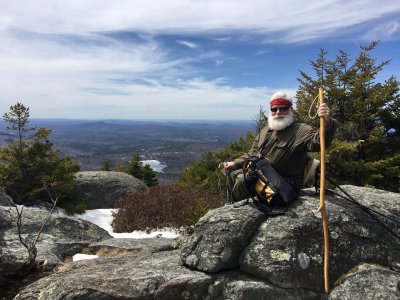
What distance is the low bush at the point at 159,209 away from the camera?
37.8 feet

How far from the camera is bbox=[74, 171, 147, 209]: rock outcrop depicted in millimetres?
16312

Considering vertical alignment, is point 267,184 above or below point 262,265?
above

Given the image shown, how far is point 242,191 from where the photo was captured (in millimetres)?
6336

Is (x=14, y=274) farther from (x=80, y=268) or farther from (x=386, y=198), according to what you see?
(x=386, y=198)

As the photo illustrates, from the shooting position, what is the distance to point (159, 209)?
39.9 ft

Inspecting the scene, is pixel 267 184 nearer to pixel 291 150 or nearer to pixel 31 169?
pixel 291 150

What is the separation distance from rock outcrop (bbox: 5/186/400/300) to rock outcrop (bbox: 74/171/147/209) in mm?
11271

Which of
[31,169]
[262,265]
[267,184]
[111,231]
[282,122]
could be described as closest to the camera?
[262,265]

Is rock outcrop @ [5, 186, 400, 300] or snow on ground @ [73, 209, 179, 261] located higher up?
rock outcrop @ [5, 186, 400, 300]

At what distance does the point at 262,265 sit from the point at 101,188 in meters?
13.2

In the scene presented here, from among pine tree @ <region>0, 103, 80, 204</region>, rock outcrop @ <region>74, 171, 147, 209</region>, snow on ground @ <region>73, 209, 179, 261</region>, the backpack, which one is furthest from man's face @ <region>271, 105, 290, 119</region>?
rock outcrop @ <region>74, 171, 147, 209</region>

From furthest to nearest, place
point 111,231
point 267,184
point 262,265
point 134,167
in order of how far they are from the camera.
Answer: point 134,167, point 111,231, point 267,184, point 262,265

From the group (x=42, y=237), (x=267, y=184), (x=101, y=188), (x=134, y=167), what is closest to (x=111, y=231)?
(x=42, y=237)

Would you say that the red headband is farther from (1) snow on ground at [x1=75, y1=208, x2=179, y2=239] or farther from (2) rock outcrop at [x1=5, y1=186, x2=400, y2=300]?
(1) snow on ground at [x1=75, y1=208, x2=179, y2=239]
